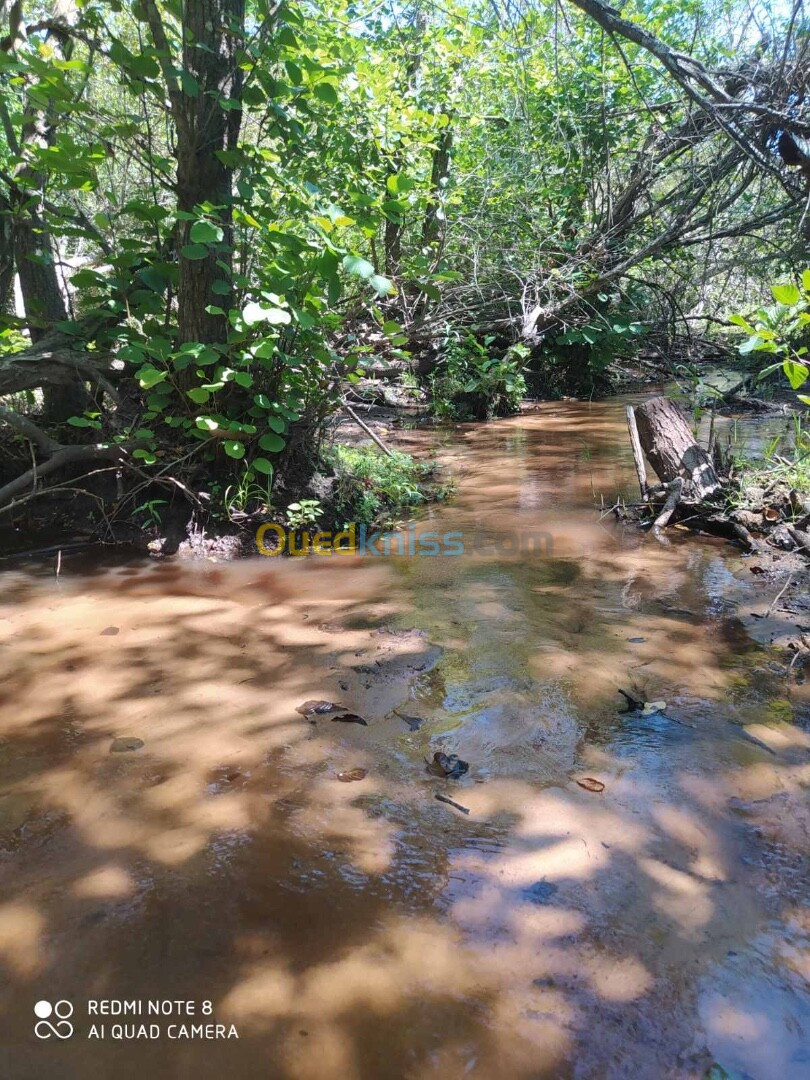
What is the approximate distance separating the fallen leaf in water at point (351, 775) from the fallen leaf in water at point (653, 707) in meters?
1.13

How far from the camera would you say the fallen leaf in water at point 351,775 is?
229 cm

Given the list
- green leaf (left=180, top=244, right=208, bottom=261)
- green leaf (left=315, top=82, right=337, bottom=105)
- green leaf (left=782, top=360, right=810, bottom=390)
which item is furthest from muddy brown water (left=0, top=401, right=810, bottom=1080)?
green leaf (left=315, top=82, right=337, bottom=105)

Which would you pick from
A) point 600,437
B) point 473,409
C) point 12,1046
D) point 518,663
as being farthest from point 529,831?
point 473,409

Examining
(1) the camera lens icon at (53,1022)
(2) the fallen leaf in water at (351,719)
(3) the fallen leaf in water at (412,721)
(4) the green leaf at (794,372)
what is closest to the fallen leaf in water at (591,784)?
(3) the fallen leaf in water at (412,721)

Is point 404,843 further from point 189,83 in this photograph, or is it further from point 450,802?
point 189,83

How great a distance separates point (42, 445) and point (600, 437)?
6.63 m

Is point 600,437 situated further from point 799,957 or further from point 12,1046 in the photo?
point 12,1046

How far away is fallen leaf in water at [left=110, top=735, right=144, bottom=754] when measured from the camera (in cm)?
244

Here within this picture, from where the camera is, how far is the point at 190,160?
420 centimetres

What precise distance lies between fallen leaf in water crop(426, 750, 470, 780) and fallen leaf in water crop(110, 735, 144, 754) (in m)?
1.04

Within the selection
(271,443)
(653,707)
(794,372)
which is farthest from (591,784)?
(271,443)

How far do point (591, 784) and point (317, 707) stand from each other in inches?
42.1

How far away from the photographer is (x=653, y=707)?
273cm

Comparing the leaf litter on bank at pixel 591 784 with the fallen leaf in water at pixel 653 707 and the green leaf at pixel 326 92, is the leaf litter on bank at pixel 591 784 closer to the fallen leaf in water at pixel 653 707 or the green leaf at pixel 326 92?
the fallen leaf in water at pixel 653 707
